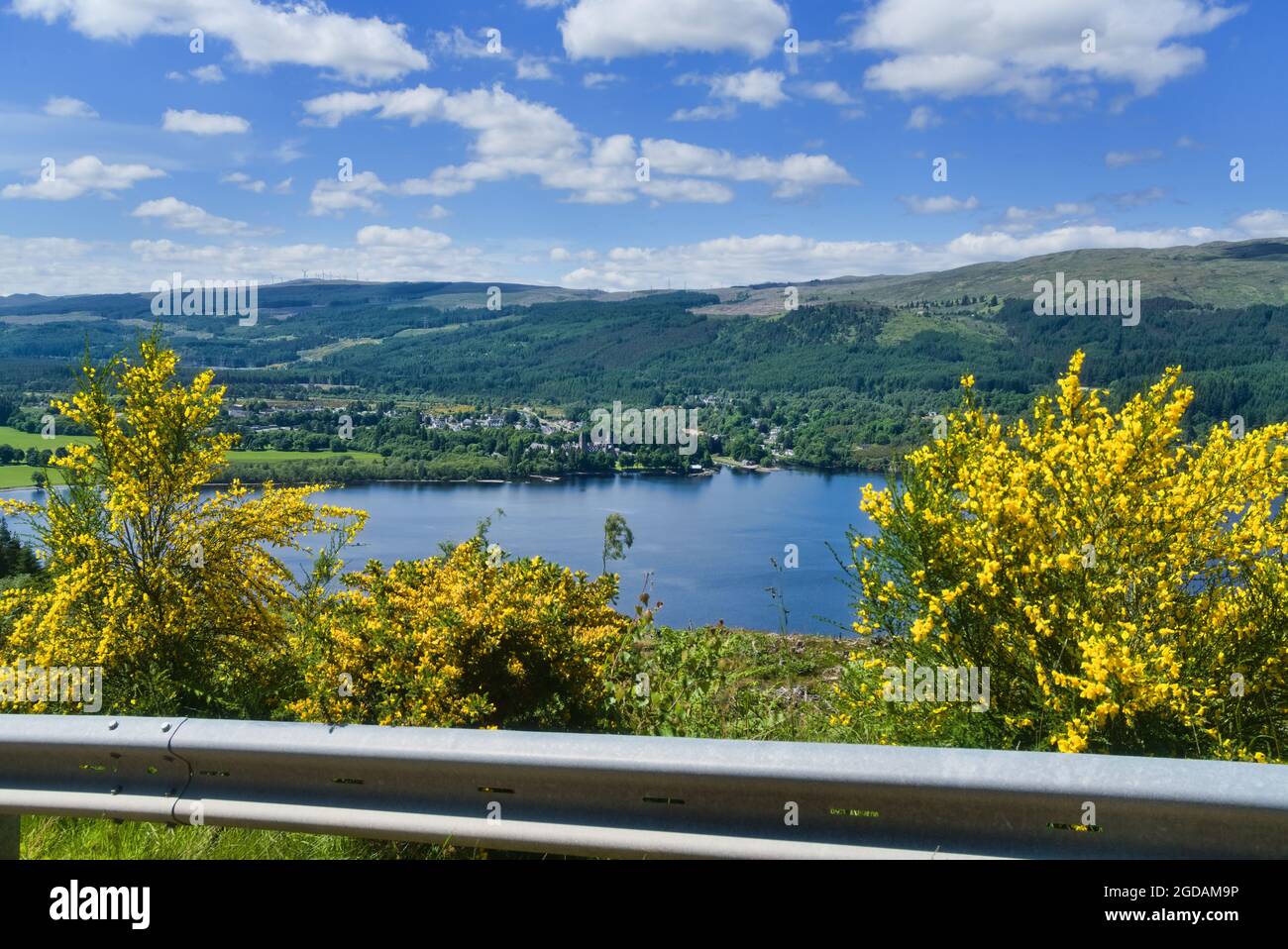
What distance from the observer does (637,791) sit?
98.6 inches

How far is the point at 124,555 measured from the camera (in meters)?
6.04

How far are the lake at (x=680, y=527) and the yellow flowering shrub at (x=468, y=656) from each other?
11201mm

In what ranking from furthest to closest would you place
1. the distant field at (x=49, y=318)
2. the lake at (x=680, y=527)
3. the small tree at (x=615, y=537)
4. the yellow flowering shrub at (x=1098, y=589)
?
the distant field at (x=49, y=318), the lake at (x=680, y=527), the small tree at (x=615, y=537), the yellow flowering shrub at (x=1098, y=589)

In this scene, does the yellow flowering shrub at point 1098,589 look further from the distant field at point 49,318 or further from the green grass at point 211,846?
the distant field at point 49,318

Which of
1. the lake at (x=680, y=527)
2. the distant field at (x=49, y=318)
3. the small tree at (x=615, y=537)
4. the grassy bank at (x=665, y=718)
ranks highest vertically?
the distant field at (x=49, y=318)

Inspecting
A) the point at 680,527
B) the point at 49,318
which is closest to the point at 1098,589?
the point at 680,527

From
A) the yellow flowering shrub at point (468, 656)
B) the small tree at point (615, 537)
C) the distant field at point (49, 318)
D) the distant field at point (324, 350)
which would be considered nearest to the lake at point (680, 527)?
the small tree at point (615, 537)

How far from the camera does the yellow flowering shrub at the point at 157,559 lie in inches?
224

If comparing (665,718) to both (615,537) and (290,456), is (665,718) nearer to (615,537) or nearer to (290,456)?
(615,537)

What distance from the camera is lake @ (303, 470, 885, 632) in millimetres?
26484

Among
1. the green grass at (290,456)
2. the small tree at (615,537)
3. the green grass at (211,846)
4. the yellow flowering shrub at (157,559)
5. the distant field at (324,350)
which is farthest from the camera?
the distant field at (324,350)

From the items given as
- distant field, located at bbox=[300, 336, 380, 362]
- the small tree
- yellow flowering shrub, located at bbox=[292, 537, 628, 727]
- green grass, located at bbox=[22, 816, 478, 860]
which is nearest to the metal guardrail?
green grass, located at bbox=[22, 816, 478, 860]

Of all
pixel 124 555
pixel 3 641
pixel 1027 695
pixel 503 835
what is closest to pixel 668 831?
pixel 503 835

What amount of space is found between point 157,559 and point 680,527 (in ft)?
134
